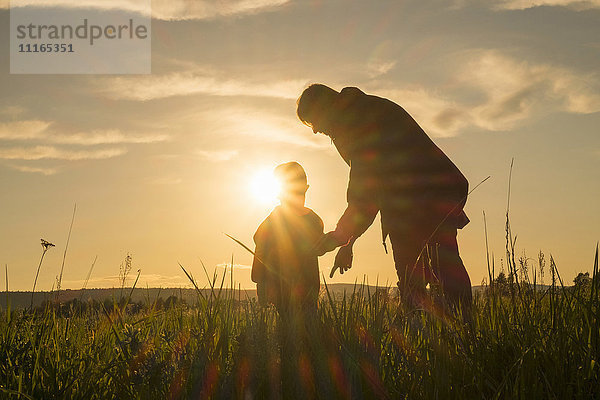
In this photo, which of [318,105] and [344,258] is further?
[318,105]

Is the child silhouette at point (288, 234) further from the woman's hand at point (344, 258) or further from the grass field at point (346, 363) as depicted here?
the grass field at point (346, 363)

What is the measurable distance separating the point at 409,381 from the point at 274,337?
65 cm

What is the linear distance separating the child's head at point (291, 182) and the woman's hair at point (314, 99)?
228 centimetres

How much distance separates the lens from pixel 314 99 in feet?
18.5

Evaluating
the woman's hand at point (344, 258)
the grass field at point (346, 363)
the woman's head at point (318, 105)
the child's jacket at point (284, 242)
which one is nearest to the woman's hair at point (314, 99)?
the woman's head at point (318, 105)

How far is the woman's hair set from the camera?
5.62 metres

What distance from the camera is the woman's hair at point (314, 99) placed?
5.62 metres

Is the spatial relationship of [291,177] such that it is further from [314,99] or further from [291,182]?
[314,99]

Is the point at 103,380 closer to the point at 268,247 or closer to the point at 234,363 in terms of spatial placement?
the point at 234,363

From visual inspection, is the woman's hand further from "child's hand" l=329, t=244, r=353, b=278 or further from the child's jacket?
the child's jacket

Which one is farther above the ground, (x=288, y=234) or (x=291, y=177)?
(x=291, y=177)

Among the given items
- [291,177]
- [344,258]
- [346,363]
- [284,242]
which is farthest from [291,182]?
[346,363]

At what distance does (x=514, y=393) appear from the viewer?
1875mm

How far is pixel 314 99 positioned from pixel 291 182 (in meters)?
2.41
